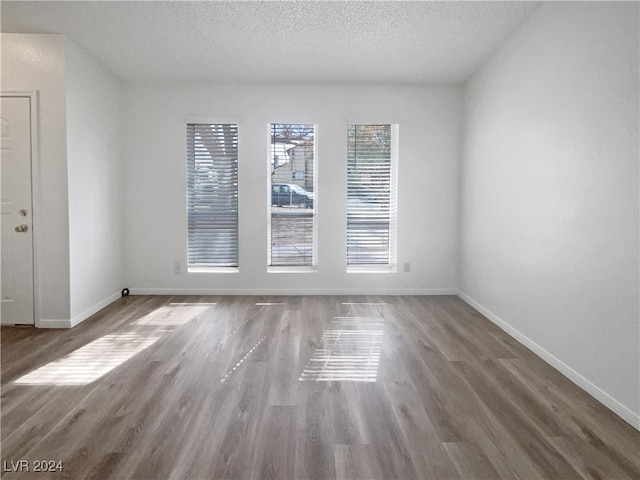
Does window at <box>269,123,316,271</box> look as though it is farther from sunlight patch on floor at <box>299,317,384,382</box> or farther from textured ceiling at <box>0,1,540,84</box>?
sunlight patch on floor at <box>299,317,384,382</box>

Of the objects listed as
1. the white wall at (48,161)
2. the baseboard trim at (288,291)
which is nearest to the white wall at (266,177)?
the baseboard trim at (288,291)

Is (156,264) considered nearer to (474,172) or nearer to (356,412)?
(356,412)

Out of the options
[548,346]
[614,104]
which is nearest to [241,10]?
[614,104]

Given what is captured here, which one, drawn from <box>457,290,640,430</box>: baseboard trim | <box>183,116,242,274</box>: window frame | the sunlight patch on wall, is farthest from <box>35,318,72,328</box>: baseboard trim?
<box>457,290,640,430</box>: baseboard trim

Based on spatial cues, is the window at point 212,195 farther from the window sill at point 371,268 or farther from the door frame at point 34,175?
the door frame at point 34,175

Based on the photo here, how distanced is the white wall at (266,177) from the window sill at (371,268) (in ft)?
0.32

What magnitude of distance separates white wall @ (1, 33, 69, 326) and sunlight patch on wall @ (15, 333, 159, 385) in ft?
2.60

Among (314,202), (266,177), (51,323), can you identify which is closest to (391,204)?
(314,202)

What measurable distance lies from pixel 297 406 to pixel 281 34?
311 centimetres

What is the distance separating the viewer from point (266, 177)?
202 inches

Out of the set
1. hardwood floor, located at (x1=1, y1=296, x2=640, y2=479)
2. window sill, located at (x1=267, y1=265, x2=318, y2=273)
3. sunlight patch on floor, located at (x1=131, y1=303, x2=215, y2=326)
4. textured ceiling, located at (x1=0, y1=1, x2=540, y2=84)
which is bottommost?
hardwood floor, located at (x1=1, y1=296, x2=640, y2=479)

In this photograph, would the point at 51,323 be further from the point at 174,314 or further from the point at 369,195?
the point at 369,195

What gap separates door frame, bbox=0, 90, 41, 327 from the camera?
370 cm

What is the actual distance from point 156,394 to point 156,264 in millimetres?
2925
